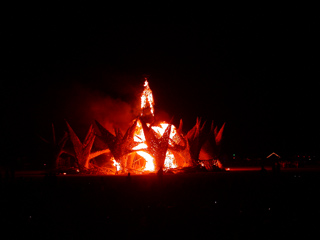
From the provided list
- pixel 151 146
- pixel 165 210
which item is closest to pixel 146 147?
pixel 151 146

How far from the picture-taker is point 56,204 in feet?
49.8

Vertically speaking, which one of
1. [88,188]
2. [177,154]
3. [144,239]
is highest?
[177,154]

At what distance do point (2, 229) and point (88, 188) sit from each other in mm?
6886

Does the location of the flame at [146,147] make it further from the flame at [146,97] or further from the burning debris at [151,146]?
the flame at [146,97]

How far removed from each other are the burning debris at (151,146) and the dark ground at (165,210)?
36.2 feet

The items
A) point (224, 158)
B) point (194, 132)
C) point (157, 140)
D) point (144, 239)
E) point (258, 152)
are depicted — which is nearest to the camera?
point (144, 239)

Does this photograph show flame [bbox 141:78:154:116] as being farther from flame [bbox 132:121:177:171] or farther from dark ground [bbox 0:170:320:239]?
dark ground [bbox 0:170:320:239]

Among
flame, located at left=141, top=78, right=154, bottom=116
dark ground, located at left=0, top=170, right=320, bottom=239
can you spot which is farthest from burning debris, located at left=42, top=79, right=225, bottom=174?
dark ground, located at left=0, top=170, right=320, bottom=239

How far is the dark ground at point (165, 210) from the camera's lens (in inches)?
446

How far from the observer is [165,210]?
13742 mm

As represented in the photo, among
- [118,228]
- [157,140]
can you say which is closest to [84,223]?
[118,228]

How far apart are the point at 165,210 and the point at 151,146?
16.9 m

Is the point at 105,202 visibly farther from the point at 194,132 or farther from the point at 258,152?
the point at 258,152

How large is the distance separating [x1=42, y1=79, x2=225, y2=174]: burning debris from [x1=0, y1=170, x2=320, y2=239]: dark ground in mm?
11040
